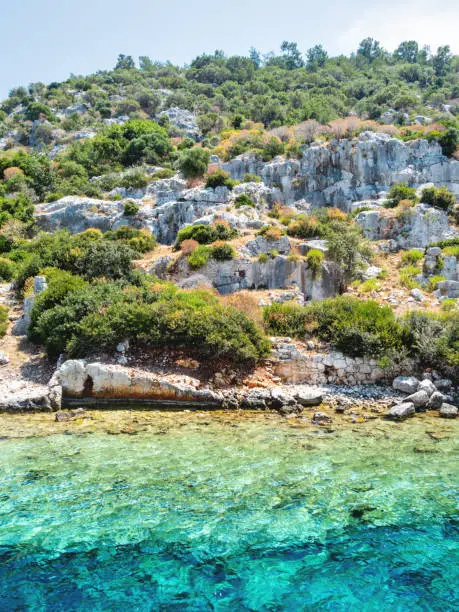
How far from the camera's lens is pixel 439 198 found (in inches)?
1352

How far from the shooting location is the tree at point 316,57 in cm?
10181

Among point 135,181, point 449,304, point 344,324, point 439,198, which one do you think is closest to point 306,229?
point 449,304

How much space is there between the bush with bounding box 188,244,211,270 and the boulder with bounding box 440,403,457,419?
617 inches

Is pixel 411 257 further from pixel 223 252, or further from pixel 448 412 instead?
pixel 448 412

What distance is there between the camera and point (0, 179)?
4666 cm

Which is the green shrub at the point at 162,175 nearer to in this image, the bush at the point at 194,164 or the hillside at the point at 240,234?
the hillside at the point at 240,234

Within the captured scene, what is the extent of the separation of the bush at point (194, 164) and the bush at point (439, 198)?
21.2 meters

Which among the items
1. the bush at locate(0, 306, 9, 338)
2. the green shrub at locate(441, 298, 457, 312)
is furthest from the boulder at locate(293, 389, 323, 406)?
the bush at locate(0, 306, 9, 338)

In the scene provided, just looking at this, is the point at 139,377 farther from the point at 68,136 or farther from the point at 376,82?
the point at 376,82

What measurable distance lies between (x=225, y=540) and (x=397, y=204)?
118 feet

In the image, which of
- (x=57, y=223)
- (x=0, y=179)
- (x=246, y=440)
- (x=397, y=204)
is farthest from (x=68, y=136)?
(x=246, y=440)

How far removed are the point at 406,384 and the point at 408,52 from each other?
121575 millimetres

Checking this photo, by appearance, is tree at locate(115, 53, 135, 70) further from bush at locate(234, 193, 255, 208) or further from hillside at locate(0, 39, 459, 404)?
bush at locate(234, 193, 255, 208)

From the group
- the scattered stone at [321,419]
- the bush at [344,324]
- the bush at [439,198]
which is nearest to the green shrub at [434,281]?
the bush at [344,324]
